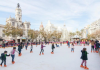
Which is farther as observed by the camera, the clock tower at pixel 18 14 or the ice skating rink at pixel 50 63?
the clock tower at pixel 18 14

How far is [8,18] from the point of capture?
123ft

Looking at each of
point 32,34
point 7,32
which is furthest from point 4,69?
point 32,34

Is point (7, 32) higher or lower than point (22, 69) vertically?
higher

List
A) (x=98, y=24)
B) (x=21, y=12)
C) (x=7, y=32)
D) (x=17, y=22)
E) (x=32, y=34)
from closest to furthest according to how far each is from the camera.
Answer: (x=7, y=32)
(x=32, y=34)
(x=17, y=22)
(x=21, y=12)
(x=98, y=24)

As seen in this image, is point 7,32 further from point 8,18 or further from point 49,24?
point 49,24

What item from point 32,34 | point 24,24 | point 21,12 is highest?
point 21,12

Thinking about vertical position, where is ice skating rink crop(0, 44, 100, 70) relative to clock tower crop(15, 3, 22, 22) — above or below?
below

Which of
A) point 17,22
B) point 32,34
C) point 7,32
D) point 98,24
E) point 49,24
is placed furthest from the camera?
point 49,24

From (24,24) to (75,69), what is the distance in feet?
137

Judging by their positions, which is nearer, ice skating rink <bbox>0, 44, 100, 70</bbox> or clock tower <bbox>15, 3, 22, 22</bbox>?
ice skating rink <bbox>0, 44, 100, 70</bbox>

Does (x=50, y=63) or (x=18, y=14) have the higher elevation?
(x=18, y=14)

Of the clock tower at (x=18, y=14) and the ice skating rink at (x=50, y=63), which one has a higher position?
the clock tower at (x=18, y=14)

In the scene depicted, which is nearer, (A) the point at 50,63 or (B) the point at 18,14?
(A) the point at 50,63

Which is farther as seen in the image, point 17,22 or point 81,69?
point 17,22
